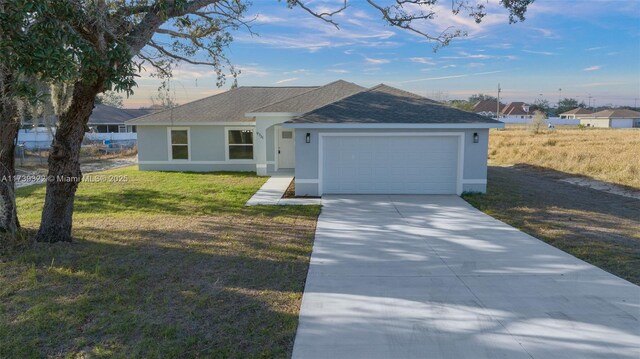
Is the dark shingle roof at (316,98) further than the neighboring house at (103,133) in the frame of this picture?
No

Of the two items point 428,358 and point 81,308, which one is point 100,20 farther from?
point 428,358

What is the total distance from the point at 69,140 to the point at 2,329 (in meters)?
3.83

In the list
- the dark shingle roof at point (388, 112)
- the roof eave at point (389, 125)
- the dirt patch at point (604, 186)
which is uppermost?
the dark shingle roof at point (388, 112)

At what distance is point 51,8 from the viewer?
5.63m

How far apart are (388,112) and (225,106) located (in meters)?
9.88

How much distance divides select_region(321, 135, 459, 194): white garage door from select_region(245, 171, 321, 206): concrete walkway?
1364mm

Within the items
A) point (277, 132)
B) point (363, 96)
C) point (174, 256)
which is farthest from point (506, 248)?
point (277, 132)

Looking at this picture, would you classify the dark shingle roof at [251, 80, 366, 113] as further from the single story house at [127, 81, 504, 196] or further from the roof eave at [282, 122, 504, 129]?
the roof eave at [282, 122, 504, 129]

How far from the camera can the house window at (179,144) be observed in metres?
19.9

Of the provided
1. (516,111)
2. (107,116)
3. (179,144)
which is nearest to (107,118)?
(107,116)

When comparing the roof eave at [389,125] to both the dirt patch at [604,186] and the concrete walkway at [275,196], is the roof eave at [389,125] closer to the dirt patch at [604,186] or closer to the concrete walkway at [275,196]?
the concrete walkway at [275,196]

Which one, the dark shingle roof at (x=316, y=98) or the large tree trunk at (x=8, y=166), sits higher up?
the dark shingle roof at (x=316, y=98)

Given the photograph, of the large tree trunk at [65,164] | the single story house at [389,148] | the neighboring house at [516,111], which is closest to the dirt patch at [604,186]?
Answer: the single story house at [389,148]

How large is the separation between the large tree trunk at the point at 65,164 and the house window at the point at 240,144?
12.1m
